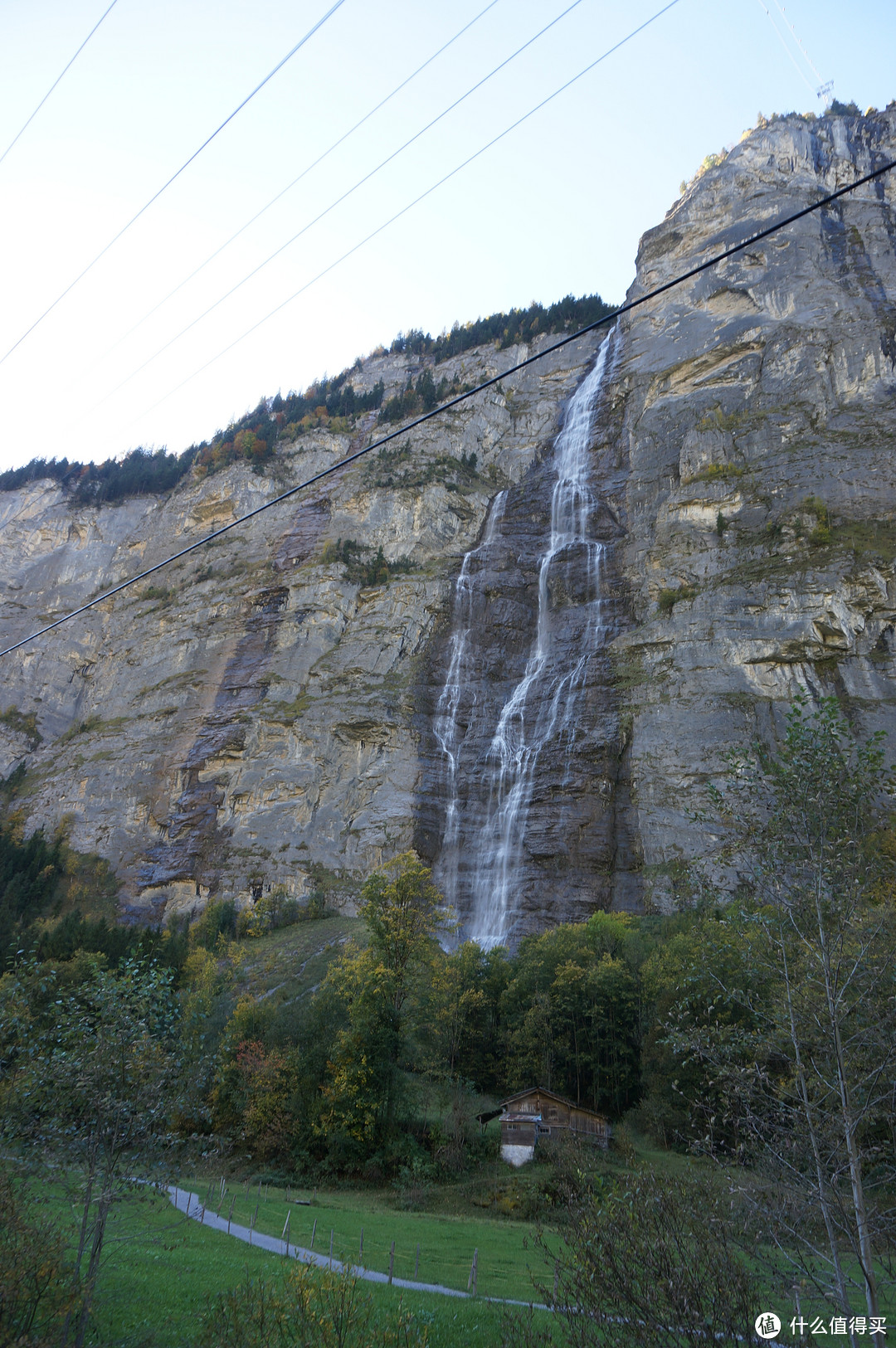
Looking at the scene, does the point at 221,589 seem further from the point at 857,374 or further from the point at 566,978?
the point at 857,374

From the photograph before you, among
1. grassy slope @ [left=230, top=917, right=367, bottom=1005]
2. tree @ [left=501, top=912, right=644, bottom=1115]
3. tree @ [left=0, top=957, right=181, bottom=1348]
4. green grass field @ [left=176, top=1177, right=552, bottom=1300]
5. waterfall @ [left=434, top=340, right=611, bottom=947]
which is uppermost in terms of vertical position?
waterfall @ [left=434, top=340, right=611, bottom=947]

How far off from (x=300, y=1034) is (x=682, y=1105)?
1474 centimetres

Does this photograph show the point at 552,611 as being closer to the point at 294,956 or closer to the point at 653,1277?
the point at 294,956

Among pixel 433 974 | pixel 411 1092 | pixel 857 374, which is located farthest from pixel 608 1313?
pixel 857 374

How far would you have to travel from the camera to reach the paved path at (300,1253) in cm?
1362

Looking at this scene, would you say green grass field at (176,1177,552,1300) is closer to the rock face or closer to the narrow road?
the narrow road

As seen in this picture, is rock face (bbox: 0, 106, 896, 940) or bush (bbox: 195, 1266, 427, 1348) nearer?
bush (bbox: 195, 1266, 427, 1348)

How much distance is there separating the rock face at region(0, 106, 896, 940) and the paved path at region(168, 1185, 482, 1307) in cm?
2324

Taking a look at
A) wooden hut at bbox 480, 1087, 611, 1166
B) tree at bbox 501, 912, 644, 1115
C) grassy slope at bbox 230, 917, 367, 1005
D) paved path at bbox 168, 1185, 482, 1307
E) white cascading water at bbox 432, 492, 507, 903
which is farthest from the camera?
white cascading water at bbox 432, 492, 507, 903

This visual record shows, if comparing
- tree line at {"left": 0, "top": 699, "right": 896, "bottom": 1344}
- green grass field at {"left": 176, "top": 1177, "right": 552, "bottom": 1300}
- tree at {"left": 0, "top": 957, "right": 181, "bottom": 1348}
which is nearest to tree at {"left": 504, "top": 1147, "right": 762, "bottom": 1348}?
tree line at {"left": 0, "top": 699, "right": 896, "bottom": 1344}

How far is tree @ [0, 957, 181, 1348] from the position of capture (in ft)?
30.2

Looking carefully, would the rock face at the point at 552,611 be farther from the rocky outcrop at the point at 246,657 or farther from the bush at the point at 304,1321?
the bush at the point at 304,1321

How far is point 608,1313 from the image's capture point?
6285 millimetres

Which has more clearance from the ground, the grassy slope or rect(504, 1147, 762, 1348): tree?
the grassy slope
